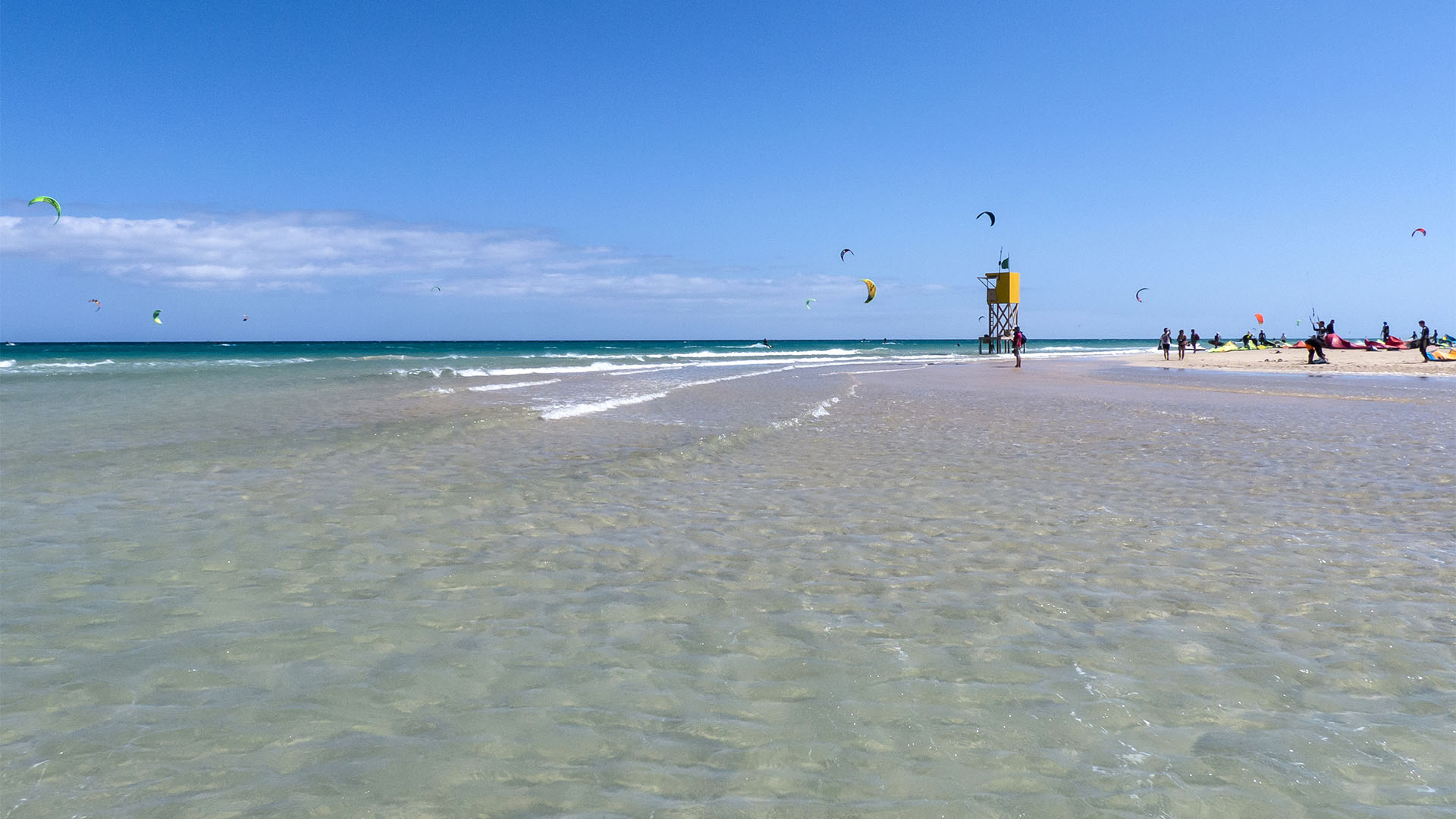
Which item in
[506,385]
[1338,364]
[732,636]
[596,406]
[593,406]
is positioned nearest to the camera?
[732,636]

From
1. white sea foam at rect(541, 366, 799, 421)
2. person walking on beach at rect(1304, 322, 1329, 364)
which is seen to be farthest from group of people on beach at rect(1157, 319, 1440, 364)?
white sea foam at rect(541, 366, 799, 421)

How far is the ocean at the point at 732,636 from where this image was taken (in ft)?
9.30

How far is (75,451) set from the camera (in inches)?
424

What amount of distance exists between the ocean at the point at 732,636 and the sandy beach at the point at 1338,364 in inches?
1164

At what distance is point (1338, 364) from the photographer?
3772 cm

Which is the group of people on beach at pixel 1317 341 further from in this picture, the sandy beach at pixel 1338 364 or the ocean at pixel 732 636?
the ocean at pixel 732 636

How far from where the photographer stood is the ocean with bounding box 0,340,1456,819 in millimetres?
2834

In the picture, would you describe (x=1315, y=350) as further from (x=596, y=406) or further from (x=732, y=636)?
(x=732, y=636)

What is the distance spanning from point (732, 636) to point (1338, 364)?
A: 4499 centimetres

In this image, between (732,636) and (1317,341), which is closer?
(732,636)

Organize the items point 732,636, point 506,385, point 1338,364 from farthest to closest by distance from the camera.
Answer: point 1338,364, point 506,385, point 732,636

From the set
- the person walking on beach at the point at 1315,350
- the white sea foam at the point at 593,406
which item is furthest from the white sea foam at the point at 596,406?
the person walking on beach at the point at 1315,350

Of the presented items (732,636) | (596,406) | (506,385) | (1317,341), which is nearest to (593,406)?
(596,406)

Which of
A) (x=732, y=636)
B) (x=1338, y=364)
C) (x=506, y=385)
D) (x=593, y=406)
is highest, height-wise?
(x=1338, y=364)
